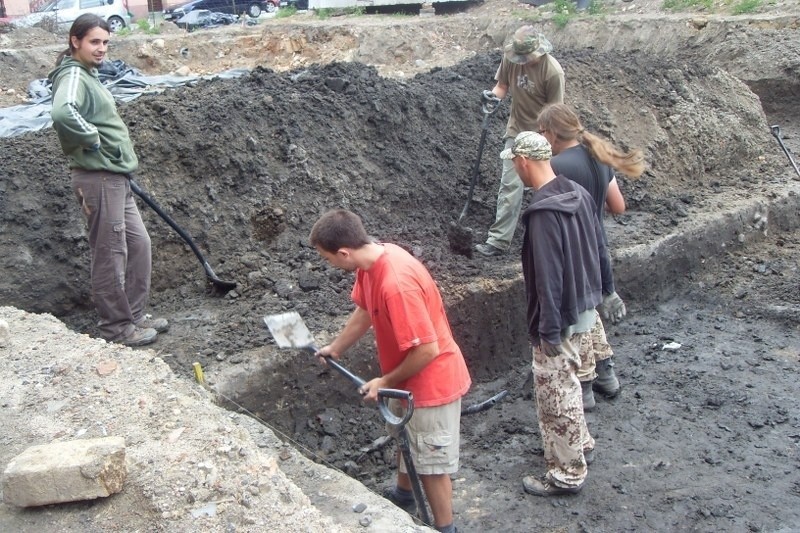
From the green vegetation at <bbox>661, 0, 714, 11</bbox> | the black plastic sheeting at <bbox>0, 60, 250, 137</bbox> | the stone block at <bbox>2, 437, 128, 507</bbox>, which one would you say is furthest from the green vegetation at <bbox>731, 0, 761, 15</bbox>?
the stone block at <bbox>2, 437, 128, 507</bbox>

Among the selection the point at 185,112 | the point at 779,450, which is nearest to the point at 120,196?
the point at 185,112

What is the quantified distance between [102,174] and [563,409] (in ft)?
9.58

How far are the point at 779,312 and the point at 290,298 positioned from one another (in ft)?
12.8

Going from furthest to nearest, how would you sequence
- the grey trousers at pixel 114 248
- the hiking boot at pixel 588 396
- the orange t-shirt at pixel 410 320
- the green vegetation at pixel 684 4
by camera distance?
1. the green vegetation at pixel 684 4
2. the hiking boot at pixel 588 396
3. the grey trousers at pixel 114 248
4. the orange t-shirt at pixel 410 320

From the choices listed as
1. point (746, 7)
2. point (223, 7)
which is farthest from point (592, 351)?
point (223, 7)

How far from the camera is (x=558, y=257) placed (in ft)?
11.6

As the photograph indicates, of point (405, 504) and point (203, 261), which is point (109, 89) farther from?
point (405, 504)

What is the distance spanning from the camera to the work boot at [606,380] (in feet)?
16.2

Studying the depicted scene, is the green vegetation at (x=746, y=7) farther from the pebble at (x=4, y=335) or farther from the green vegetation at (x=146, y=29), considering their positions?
the green vegetation at (x=146, y=29)

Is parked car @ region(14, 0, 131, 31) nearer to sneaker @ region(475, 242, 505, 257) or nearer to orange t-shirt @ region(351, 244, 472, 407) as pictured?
sneaker @ region(475, 242, 505, 257)

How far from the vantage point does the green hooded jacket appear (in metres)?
4.14

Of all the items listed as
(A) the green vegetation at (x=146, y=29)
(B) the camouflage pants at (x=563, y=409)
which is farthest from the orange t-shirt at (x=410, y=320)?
(A) the green vegetation at (x=146, y=29)

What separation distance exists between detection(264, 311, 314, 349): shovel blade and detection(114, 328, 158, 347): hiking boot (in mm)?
1432

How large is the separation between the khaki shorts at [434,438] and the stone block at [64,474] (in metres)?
1.14
